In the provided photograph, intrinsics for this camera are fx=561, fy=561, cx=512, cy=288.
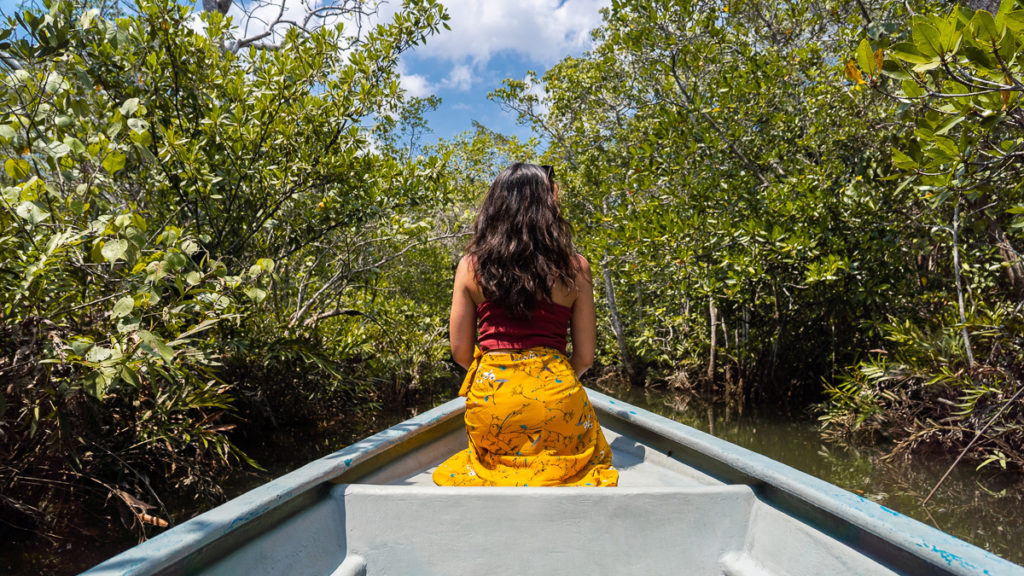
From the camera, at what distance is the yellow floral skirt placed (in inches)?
76.1

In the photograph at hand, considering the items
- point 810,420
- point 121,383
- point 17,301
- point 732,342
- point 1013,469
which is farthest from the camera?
point 732,342

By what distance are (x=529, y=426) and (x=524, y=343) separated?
302 mm

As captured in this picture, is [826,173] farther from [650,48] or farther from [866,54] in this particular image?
[866,54]

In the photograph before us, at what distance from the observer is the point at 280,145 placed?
4520 millimetres

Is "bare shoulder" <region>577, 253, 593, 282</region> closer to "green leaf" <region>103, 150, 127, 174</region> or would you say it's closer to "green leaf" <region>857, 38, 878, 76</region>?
"green leaf" <region>857, 38, 878, 76</region>

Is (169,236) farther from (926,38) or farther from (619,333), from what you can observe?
(619,333)

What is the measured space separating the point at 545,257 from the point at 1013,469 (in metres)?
4.13

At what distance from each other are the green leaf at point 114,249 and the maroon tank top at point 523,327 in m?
1.19

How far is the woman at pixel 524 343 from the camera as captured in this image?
194 cm

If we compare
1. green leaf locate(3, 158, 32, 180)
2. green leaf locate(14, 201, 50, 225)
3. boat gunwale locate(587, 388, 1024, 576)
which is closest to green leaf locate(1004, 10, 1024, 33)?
boat gunwale locate(587, 388, 1024, 576)

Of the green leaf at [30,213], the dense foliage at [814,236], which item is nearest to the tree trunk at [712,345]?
the dense foliage at [814,236]

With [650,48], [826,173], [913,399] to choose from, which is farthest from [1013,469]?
[650,48]

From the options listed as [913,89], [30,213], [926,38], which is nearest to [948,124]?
[913,89]

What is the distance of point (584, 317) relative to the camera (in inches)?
85.7
